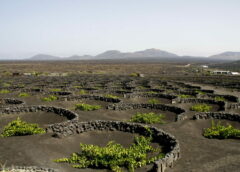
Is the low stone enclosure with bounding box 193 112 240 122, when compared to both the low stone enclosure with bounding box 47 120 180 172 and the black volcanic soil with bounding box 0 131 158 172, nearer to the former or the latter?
the low stone enclosure with bounding box 47 120 180 172

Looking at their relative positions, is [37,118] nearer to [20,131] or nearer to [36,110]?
[36,110]

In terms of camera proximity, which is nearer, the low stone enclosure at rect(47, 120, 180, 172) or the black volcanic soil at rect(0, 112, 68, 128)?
the low stone enclosure at rect(47, 120, 180, 172)

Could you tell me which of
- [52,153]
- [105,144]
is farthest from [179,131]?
[52,153]

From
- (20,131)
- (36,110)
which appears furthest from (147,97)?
(20,131)

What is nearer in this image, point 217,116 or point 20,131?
point 20,131

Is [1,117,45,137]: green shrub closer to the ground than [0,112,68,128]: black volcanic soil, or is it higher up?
higher up

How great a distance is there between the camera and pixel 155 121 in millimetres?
23062

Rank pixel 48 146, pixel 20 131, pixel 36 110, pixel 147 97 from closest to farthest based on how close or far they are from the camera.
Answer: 1. pixel 48 146
2. pixel 20 131
3. pixel 36 110
4. pixel 147 97

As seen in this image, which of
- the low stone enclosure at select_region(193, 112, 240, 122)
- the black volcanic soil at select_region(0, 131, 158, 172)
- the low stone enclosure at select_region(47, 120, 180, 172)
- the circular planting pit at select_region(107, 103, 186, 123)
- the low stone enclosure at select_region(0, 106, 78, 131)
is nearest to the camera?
the black volcanic soil at select_region(0, 131, 158, 172)

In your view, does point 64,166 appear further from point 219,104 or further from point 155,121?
point 219,104

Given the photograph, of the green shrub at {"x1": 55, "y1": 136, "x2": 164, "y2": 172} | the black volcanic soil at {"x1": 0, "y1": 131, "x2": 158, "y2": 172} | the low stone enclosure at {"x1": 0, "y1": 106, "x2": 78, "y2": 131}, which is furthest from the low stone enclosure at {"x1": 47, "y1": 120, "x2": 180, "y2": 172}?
the low stone enclosure at {"x1": 0, "y1": 106, "x2": 78, "y2": 131}

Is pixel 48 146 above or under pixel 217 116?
under

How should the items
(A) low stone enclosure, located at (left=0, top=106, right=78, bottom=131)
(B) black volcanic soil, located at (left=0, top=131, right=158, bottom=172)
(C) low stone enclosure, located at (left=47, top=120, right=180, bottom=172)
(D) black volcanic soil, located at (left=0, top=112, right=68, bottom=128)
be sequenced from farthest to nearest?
1. (A) low stone enclosure, located at (left=0, top=106, right=78, bottom=131)
2. (D) black volcanic soil, located at (left=0, top=112, right=68, bottom=128)
3. (C) low stone enclosure, located at (left=47, top=120, right=180, bottom=172)
4. (B) black volcanic soil, located at (left=0, top=131, right=158, bottom=172)

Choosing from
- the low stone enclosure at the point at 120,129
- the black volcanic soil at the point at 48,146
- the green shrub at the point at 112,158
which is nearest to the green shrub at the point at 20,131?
the black volcanic soil at the point at 48,146
